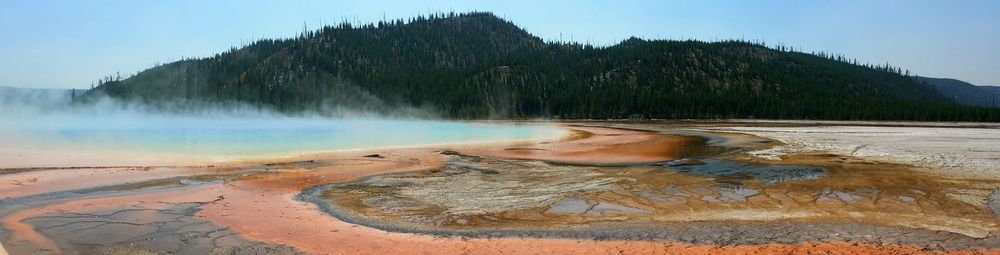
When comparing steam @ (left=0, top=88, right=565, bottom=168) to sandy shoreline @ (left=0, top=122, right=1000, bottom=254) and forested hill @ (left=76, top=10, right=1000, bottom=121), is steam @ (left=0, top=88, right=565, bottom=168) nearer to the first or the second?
sandy shoreline @ (left=0, top=122, right=1000, bottom=254)

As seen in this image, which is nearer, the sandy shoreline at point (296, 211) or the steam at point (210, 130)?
the sandy shoreline at point (296, 211)

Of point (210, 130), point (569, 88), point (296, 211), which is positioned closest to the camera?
point (296, 211)

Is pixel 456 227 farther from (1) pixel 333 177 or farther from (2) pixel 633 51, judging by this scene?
(2) pixel 633 51

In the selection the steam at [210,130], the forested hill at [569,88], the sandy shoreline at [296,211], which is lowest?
the sandy shoreline at [296,211]

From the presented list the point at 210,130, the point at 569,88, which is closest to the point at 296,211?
the point at 210,130

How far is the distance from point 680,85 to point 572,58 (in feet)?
137

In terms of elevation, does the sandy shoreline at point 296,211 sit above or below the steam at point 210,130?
below

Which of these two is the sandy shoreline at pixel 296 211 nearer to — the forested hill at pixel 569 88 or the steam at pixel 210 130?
the steam at pixel 210 130

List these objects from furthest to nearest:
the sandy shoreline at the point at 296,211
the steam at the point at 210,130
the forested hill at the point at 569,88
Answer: the forested hill at the point at 569,88 → the steam at the point at 210,130 → the sandy shoreline at the point at 296,211

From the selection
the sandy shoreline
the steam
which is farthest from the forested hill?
the sandy shoreline

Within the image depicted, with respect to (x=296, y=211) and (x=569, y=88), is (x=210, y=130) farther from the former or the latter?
(x=569, y=88)

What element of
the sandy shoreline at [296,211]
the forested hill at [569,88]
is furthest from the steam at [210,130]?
the forested hill at [569,88]

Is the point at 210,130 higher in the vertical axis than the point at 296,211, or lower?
higher

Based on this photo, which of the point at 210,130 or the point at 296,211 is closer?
the point at 296,211
